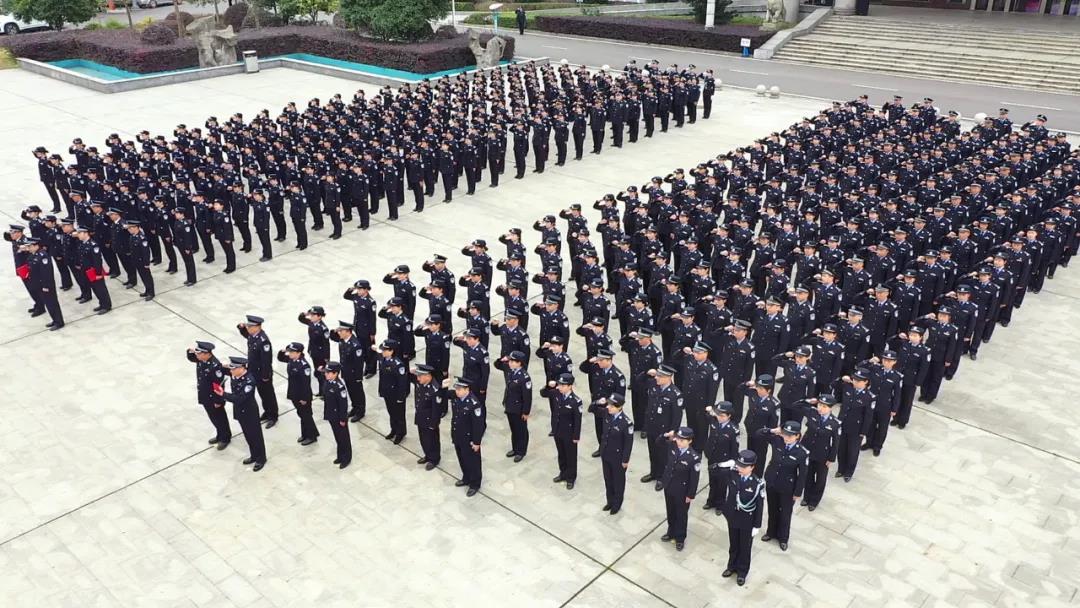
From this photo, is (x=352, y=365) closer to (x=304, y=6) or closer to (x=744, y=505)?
(x=744, y=505)

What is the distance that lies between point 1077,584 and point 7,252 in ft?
47.0

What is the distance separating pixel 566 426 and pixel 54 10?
2914 centimetres

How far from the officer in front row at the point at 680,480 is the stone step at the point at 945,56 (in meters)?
23.2

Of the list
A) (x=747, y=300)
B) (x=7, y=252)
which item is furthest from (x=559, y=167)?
(x=7, y=252)

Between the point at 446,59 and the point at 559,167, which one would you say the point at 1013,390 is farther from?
the point at 446,59

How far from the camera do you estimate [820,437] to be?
23.8ft

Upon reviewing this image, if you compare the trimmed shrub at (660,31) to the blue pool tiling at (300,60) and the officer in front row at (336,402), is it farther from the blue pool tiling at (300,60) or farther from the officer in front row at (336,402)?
the officer in front row at (336,402)

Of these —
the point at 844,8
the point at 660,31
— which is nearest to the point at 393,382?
the point at 660,31

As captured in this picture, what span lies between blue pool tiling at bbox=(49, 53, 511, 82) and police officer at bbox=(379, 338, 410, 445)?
1778cm

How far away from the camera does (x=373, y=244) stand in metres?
13.7

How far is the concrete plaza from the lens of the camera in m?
6.86

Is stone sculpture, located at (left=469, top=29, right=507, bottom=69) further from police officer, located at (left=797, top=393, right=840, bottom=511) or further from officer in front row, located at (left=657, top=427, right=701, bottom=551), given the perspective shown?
officer in front row, located at (left=657, top=427, right=701, bottom=551)

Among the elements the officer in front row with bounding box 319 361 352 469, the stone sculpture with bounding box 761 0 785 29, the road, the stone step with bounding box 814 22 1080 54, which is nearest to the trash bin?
the road

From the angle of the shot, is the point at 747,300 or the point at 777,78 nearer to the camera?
the point at 747,300
